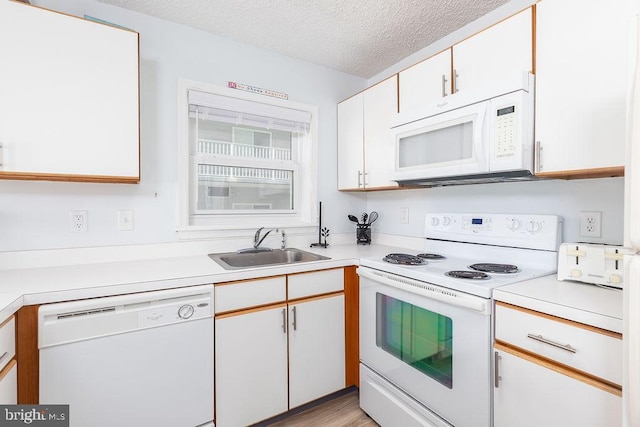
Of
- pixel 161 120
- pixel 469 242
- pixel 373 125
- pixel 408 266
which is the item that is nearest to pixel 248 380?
pixel 408 266

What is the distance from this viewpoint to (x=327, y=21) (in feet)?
6.34

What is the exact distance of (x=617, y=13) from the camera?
1.11 m

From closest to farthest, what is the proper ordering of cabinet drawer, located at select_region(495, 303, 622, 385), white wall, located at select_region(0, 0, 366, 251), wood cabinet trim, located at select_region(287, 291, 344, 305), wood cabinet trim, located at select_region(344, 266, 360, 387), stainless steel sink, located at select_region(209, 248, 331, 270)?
cabinet drawer, located at select_region(495, 303, 622, 385) < white wall, located at select_region(0, 0, 366, 251) < wood cabinet trim, located at select_region(287, 291, 344, 305) < wood cabinet trim, located at select_region(344, 266, 360, 387) < stainless steel sink, located at select_region(209, 248, 331, 270)

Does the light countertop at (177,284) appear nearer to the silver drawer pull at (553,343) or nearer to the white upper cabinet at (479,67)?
the silver drawer pull at (553,343)

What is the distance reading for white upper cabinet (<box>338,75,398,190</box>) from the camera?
2.11 m

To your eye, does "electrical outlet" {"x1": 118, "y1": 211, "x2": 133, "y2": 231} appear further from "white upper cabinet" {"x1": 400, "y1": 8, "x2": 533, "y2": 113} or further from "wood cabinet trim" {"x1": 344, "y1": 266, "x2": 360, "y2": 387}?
"white upper cabinet" {"x1": 400, "y1": 8, "x2": 533, "y2": 113}

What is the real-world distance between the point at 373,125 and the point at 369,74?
0.80 meters

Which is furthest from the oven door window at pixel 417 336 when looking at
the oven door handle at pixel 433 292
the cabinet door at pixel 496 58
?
the cabinet door at pixel 496 58

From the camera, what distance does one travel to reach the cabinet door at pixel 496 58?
4.47ft

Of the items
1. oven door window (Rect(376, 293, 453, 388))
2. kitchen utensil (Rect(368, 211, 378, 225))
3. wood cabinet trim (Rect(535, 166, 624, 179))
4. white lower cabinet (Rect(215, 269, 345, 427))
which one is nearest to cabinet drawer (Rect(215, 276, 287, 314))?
white lower cabinet (Rect(215, 269, 345, 427))

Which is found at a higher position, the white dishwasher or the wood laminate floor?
the white dishwasher

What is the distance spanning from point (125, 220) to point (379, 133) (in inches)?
68.4

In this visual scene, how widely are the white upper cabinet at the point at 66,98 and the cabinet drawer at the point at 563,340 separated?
72.6 inches

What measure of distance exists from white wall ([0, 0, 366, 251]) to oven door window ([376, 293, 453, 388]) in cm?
143
